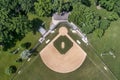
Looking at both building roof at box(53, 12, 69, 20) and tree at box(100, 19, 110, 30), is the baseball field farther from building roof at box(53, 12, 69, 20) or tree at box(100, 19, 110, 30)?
building roof at box(53, 12, 69, 20)

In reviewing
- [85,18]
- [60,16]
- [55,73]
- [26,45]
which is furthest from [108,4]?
[26,45]

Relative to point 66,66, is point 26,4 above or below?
above

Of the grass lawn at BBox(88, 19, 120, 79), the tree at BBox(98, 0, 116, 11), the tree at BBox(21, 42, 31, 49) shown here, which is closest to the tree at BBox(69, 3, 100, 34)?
the grass lawn at BBox(88, 19, 120, 79)

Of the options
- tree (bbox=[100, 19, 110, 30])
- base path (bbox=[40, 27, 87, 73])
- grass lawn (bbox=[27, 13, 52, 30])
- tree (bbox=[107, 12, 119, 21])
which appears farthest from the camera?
grass lawn (bbox=[27, 13, 52, 30])

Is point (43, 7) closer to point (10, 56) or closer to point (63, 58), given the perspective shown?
point (63, 58)

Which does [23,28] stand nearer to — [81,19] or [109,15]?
[81,19]

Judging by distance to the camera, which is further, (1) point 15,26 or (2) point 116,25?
(2) point 116,25

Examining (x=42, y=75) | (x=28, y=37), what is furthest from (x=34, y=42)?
(x=42, y=75)
